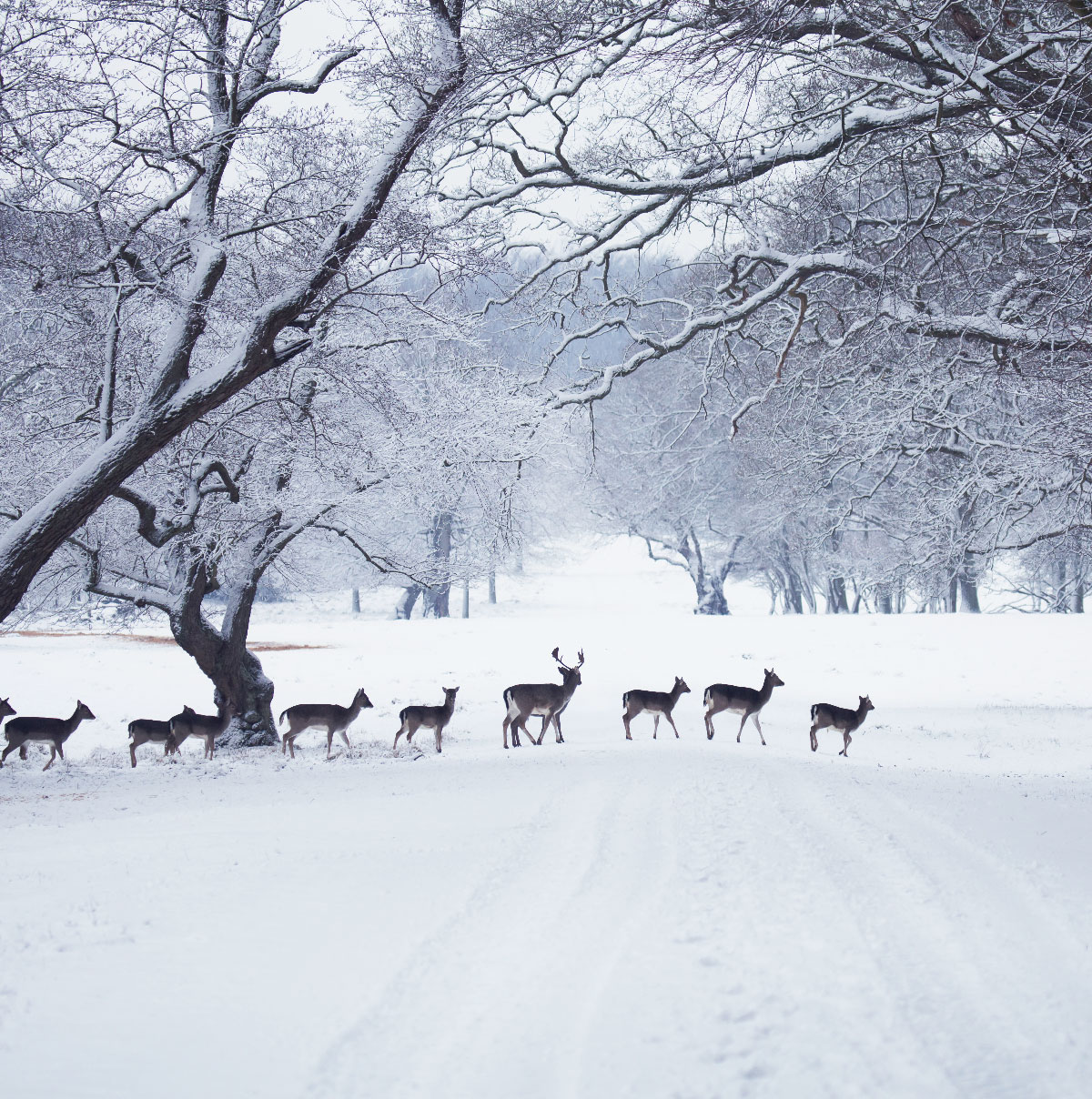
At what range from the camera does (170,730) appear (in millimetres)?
13242

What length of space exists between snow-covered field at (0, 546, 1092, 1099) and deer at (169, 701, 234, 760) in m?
2.25

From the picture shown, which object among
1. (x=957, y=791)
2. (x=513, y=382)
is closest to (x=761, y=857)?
(x=957, y=791)

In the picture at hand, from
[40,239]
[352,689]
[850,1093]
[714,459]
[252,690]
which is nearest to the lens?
[850,1093]

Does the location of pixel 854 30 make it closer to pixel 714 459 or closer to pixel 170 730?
pixel 170 730

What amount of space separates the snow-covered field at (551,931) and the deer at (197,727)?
225 centimetres

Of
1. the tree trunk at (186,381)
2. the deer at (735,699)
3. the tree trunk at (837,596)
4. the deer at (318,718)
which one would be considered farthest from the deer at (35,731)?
the tree trunk at (837,596)

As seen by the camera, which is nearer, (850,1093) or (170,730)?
(850,1093)

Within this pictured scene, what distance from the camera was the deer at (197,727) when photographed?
13219mm

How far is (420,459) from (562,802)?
760 centimetres

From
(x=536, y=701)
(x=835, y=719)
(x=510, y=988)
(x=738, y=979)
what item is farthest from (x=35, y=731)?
(x=738, y=979)

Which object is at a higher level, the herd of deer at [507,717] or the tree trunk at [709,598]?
the tree trunk at [709,598]

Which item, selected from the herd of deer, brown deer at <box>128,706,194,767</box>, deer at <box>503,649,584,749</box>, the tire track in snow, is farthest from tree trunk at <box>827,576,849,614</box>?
the tire track in snow

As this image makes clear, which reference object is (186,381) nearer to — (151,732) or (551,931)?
(151,732)

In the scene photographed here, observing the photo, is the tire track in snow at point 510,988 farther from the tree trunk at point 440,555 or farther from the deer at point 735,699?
the tree trunk at point 440,555
